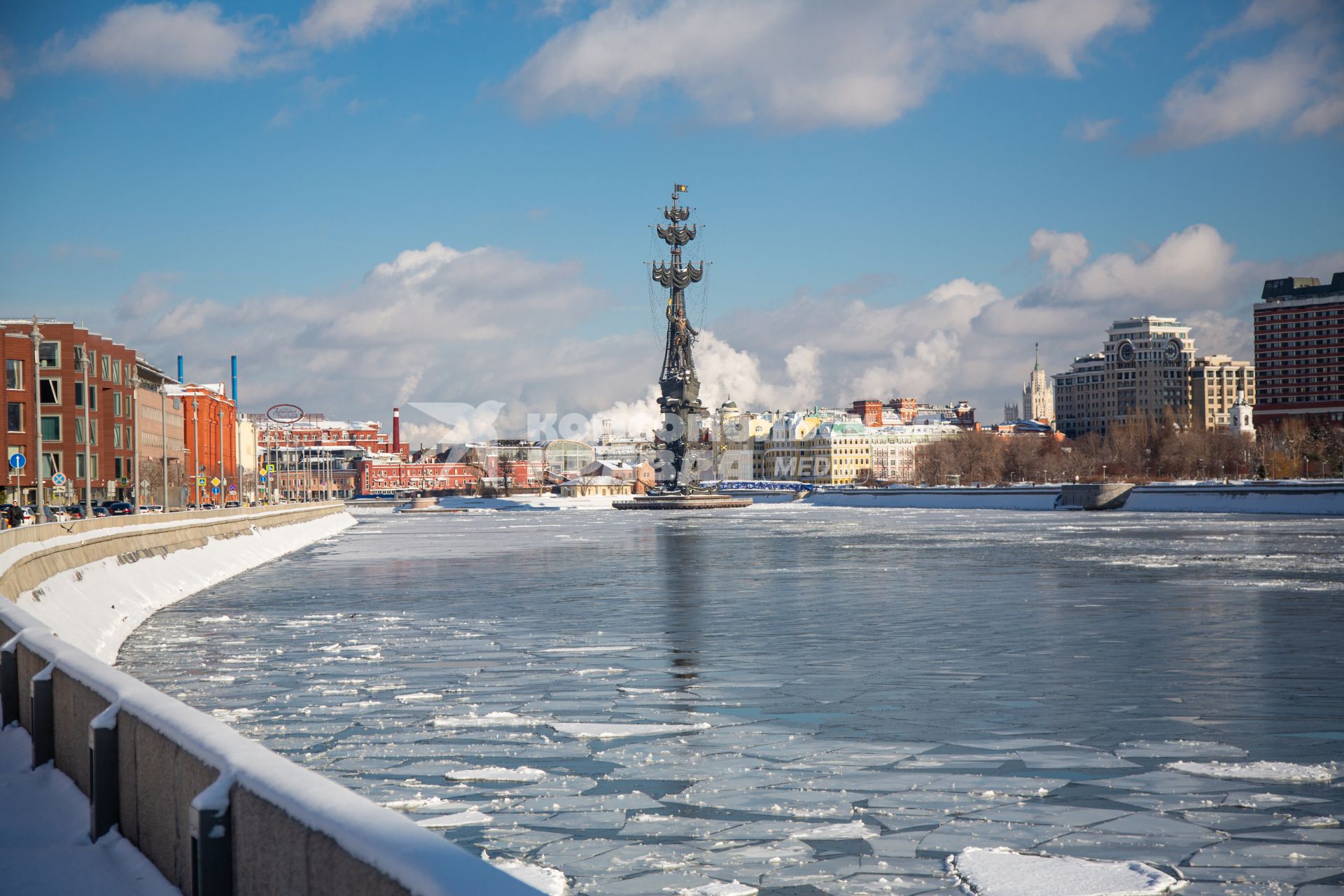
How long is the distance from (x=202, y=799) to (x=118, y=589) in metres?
22.2

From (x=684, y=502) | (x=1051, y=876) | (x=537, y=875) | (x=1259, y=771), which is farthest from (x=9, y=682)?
(x=684, y=502)

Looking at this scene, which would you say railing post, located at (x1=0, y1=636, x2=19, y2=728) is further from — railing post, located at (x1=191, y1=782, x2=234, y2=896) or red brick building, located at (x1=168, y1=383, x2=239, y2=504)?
red brick building, located at (x1=168, y1=383, x2=239, y2=504)

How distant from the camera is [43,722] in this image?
934 centimetres

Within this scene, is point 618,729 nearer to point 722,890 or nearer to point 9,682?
point 722,890

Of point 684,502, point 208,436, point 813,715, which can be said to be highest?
point 208,436

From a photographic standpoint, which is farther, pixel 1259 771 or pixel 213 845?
pixel 1259 771

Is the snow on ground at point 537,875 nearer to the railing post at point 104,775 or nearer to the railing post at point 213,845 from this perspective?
the railing post at point 213,845

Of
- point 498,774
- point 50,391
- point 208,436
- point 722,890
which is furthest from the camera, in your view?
point 208,436

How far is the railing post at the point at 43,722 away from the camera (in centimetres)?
919

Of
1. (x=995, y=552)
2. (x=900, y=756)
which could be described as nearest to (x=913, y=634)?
(x=900, y=756)

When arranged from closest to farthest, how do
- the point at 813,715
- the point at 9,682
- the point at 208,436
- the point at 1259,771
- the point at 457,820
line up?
the point at 457,820 → the point at 1259,771 → the point at 9,682 → the point at 813,715 → the point at 208,436

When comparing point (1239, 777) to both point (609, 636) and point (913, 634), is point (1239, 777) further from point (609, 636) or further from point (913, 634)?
point (609, 636)

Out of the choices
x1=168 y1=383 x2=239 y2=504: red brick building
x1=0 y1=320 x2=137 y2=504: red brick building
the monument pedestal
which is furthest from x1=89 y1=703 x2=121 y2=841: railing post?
x1=168 y1=383 x2=239 y2=504: red brick building

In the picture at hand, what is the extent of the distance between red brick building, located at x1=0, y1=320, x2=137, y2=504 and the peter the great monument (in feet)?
147
